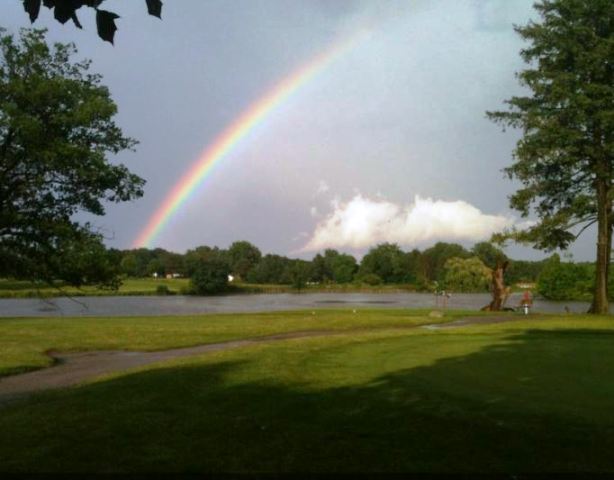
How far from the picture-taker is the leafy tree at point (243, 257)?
501 feet

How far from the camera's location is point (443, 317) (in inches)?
1300

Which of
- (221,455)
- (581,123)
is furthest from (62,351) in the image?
(581,123)

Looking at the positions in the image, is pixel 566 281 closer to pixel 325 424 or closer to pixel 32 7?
pixel 325 424

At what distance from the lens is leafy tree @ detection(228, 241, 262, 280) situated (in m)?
153

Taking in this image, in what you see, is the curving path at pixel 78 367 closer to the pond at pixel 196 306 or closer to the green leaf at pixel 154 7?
the green leaf at pixel 154 7

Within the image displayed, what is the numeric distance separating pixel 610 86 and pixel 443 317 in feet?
48.7

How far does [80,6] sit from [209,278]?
335 ft

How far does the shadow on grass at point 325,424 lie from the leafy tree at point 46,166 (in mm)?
9904

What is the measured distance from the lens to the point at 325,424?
7.98 m

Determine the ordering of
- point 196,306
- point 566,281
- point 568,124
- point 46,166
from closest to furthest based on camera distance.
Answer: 1. point 46,166
2. point 568,124
3. point 196,306
4. point 566,281

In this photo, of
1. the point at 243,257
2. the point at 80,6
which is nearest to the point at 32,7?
the point at 80,6

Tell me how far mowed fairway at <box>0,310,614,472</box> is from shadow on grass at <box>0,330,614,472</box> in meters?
0.02

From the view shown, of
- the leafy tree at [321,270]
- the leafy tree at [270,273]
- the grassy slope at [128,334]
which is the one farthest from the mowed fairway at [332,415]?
the leafy tree at [321,270]

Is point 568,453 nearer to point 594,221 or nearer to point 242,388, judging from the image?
point 242,388
